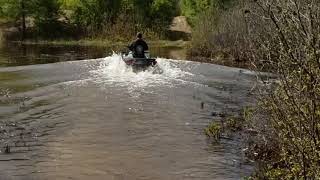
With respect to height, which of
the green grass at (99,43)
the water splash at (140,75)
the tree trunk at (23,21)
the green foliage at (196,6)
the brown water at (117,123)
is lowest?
the brown water at (117,123)

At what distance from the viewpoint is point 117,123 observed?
15.7 meters

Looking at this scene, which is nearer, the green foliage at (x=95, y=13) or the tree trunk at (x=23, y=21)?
the tree trunk at (x=23, y=21)

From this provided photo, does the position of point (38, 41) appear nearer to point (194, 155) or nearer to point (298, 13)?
point (194, 155)

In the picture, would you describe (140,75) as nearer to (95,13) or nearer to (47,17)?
(95,13)

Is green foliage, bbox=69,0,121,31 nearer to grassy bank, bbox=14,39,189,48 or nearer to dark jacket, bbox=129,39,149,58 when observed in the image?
grassy bank, bbox=14,39,189,48

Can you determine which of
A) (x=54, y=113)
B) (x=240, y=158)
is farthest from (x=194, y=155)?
(x=54, y=113)

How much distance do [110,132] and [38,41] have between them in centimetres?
4310

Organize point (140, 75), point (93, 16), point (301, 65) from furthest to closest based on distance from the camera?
point (93, 16) < point (140, 75) < point (301, 65)

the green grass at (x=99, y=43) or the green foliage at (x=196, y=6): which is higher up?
the green foliage at (x=196, y=6)

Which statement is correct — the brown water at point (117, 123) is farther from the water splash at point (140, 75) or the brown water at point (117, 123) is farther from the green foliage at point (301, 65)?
the green foliage at point (301, 65)

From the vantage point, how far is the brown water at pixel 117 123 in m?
11.4

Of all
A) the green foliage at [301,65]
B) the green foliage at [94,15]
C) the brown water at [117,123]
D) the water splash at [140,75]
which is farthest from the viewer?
the green foliage at [94,15]

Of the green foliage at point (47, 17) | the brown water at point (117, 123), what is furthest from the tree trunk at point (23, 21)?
the brown water at point (117, 123)

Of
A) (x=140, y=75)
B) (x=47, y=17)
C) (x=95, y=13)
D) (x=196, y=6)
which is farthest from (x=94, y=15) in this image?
(x=140, y=75)
